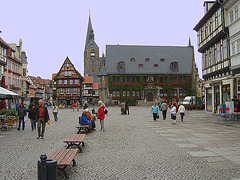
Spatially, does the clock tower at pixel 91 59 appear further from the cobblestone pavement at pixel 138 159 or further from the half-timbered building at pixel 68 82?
the cobblestone pavement at pixel 138 159

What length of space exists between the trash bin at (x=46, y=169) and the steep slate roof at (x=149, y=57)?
62610 mm

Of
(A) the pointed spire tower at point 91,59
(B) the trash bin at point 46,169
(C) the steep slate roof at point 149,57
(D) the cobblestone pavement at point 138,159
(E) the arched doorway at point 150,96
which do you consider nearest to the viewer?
(B) the trash bin at point 46,169

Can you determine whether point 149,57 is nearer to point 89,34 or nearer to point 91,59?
point 91,59

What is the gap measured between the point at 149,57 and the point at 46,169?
6764cm

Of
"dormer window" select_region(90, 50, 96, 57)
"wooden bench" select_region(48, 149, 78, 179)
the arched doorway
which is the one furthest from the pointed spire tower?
"wooden bench" select_region(48, 149, 78, 179)

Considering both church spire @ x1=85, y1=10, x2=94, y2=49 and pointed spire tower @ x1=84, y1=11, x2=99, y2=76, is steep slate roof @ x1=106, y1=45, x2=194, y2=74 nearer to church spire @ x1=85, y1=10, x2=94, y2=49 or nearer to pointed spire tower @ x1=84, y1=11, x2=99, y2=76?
pointed spire tower @ x1=84, y1=11, x2=99, y2=76

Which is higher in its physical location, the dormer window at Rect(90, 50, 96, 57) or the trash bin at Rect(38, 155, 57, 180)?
the dormer window at Rect(90, 50, 96, 57)

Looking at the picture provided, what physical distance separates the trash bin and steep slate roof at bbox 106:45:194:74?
62.6 metres

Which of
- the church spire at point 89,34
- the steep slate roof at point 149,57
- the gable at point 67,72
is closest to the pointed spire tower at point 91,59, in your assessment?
the church spire at point 89,34

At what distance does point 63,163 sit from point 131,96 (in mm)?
60697

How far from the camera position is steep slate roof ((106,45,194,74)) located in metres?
68.5

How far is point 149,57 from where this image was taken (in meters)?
71.1

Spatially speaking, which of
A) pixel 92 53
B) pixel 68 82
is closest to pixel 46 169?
pixel 68 82

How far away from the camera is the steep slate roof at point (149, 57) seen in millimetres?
68500
